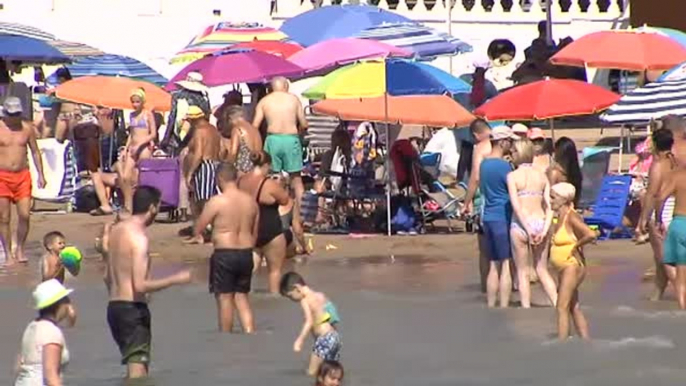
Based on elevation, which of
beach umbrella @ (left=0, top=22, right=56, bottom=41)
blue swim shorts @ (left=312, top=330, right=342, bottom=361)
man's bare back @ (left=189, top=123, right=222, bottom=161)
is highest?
beach umbrella @ (left=0, top=22, right=56, bottom=41)

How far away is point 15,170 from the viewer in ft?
64.1

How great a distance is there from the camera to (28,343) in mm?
11094

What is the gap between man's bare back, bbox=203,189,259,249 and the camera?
597 inches

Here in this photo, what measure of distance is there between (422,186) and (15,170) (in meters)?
4.48

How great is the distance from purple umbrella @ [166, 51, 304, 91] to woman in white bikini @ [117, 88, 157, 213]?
0.49 metres

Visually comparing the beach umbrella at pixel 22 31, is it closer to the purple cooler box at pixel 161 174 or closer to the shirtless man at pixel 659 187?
the purple cooler box at pixel 161 174

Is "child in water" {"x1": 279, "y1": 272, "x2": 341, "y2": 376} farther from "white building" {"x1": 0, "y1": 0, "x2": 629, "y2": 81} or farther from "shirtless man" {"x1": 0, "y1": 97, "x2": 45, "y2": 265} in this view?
"white building" {"x1": 0, "y1": 0, "x2": 629, "y2": 81}

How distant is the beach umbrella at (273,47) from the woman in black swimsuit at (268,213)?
7744 mm

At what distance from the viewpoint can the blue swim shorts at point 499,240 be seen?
53.8 ft

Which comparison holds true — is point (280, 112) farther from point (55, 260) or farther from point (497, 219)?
point (55, 260)

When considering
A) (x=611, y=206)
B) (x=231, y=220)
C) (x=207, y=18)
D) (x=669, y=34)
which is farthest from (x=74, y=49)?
(x=231, y=220)

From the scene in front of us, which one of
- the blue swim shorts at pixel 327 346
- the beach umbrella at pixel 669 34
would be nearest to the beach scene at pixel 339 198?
the blue swim shorts at pixel 327 346

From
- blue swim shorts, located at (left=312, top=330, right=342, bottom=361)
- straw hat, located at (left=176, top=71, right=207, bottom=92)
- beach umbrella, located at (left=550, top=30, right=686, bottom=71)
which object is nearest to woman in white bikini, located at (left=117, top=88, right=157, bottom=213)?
straw hat, located at (left=176, top=71, right=207, bottom=92)

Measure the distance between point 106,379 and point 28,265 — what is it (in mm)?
6293
